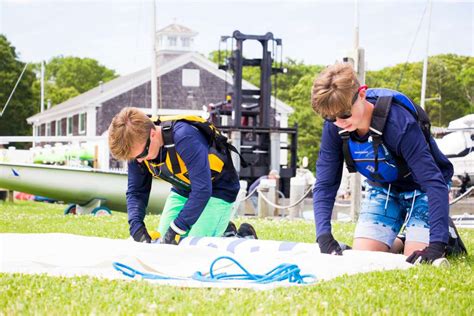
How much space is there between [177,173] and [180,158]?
221 mm

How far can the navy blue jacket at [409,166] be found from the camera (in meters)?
5.90

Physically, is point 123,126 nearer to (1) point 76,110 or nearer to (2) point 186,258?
(2) point 186,258

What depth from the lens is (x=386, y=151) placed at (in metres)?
6.26

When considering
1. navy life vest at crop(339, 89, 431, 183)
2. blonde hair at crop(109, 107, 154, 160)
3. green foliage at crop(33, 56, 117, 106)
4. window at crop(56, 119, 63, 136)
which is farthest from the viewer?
green foliage at crop(33, 56, 117, 106)

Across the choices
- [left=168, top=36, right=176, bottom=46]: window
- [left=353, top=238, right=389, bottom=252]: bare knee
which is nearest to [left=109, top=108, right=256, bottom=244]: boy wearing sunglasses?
[left=353, top=238, right=389, bottom=252]: bare knee

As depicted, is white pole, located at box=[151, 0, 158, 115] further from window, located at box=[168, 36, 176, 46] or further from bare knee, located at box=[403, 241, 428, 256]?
bare knee, located at box=[403, 241, 428, 256]

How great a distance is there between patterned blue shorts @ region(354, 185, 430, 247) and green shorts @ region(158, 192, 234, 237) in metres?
1.32

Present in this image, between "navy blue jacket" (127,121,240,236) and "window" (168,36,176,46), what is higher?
"window" (168,36,176,46)

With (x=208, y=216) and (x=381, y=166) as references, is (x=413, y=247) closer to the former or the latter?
(x=381, y=166)

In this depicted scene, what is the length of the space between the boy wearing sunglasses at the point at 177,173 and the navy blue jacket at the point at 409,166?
3.24ft

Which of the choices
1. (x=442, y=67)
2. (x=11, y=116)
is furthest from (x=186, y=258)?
(x=11, y=116)

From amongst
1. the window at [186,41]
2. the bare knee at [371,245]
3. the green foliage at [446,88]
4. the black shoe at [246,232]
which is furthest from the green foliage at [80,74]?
the bare knee at [371,245]

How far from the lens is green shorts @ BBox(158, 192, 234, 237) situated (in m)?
7.67

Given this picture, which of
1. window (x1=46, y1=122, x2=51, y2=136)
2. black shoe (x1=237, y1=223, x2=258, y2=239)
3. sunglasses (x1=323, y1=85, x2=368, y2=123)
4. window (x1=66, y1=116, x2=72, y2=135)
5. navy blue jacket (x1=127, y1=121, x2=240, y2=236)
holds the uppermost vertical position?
sunglasses (x1=323, y1=85, x2=368, y2=123)
